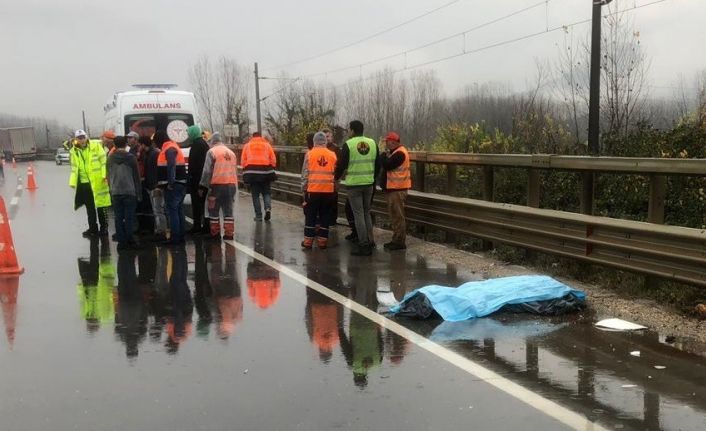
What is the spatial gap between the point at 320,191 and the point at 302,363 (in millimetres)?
5299

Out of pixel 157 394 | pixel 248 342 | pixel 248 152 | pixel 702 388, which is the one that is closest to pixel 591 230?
pixel 702 388

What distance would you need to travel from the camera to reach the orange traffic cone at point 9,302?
241 inches

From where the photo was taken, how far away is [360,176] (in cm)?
986

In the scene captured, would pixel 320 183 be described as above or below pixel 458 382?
above

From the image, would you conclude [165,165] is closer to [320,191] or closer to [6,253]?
[320,191]

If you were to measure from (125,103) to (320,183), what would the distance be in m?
10.4

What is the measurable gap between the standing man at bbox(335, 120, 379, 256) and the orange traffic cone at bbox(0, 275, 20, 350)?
4316mm

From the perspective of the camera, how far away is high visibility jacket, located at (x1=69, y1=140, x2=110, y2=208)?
459 inches

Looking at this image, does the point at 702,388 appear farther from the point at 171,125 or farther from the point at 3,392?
the point at 171,125

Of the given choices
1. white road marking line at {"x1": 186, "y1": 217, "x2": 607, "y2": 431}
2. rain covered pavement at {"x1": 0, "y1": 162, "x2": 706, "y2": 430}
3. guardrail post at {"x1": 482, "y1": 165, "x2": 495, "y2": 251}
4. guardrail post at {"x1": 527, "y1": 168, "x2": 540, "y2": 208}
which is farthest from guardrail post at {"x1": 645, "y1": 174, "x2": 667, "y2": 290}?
guardrail post at {"x1": 482, "y1": 165, "x2": 495, "y2": 251}

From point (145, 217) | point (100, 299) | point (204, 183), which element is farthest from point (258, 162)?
point (100, 299)

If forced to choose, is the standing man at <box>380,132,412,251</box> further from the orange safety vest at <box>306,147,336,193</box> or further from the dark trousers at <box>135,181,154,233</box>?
the dark trousers at <box>135,181,154,233</box>

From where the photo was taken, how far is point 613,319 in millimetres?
6324

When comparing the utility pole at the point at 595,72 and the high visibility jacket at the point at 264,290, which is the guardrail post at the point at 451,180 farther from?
the utility pole at the point at 595,72
